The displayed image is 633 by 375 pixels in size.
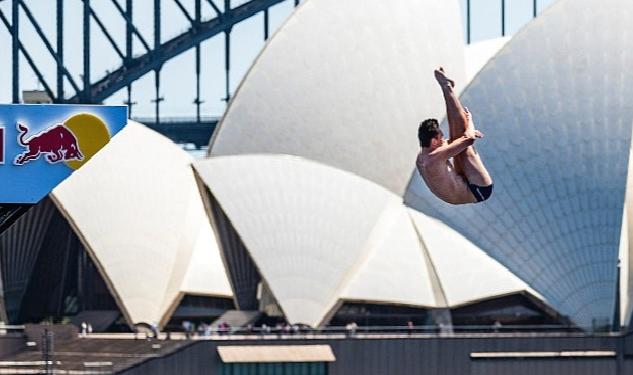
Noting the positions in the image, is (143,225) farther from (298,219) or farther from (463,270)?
(463,270)

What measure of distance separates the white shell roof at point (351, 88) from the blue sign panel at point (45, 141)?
2060 inches

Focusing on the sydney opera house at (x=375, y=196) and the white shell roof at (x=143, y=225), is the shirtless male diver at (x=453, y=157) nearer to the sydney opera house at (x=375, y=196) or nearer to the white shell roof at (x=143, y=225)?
the sydney opera house at (x=375, y=196)

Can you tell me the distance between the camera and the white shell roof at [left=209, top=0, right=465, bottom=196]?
8175 centimetres

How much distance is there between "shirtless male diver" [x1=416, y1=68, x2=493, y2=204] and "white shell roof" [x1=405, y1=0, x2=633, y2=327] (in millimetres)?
54997

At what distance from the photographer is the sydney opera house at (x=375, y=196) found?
76875mm

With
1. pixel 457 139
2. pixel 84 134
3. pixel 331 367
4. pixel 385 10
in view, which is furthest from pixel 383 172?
pixel 457 139

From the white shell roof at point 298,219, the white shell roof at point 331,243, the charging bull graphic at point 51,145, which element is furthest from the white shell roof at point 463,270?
the charging bull graphic at point 51,145

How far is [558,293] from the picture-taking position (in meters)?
76.6

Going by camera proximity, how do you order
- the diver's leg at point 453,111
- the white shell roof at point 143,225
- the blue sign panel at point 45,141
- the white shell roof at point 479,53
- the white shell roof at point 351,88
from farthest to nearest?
the white shell roof at point 479,53
the white shell roof at point 351,88
the white shell roof at point 143,225
the blue sign panel at point 45,141
the diver's leg at point 453,111

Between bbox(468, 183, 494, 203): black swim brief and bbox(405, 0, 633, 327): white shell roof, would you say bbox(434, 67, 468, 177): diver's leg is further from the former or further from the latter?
bbox(405, 0, 633, 327): white shell roof

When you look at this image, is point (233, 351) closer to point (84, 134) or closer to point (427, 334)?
point (427, 334)

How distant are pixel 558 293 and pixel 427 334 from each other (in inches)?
221

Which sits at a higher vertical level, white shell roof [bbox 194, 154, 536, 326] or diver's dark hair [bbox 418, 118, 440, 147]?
white shell roof [bbox 194, 154, 536, 326]

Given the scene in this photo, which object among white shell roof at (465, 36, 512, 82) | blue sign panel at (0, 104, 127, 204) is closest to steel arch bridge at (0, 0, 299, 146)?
white shell roof at (465, 36, 512, 82)
